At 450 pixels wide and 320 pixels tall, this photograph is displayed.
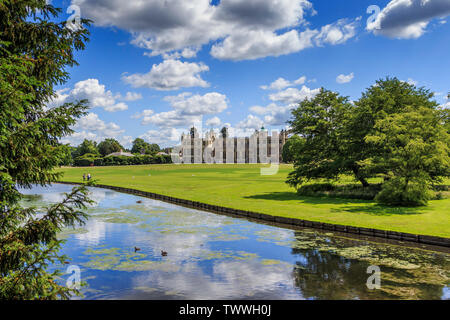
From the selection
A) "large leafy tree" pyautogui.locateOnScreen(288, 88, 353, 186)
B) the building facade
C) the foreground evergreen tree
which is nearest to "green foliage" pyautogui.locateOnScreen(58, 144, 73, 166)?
the foreground evergreen tree

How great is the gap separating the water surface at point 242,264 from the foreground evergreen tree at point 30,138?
4524 millimetres

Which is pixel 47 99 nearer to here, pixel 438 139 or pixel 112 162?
pixel 438 139

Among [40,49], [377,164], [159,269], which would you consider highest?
[40,49]

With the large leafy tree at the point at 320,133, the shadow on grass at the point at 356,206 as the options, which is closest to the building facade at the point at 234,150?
the large leafy tree at the point at 320,133

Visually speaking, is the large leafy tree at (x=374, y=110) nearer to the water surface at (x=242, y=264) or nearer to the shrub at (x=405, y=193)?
the shrub at (x=405, y=193)

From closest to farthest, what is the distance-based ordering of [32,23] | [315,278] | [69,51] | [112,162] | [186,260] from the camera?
[32,23]
[69,51]
[315,278]
[186,260]
[112,162]

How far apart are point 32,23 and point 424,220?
2525 centimetres

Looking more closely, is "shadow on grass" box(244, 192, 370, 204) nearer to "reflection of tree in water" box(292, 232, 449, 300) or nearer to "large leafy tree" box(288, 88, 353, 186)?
"large leafy tree" box(288, 88, 353, 186)

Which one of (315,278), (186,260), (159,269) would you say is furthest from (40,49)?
(315,278)

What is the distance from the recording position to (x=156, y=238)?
891 inches

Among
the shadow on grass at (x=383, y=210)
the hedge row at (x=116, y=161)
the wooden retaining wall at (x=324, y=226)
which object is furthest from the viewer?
the hedge row at (x=116, y=161)

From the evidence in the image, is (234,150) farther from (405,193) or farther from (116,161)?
(405,193)

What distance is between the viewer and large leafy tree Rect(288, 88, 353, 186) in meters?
39.6

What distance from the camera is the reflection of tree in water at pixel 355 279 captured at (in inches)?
519
